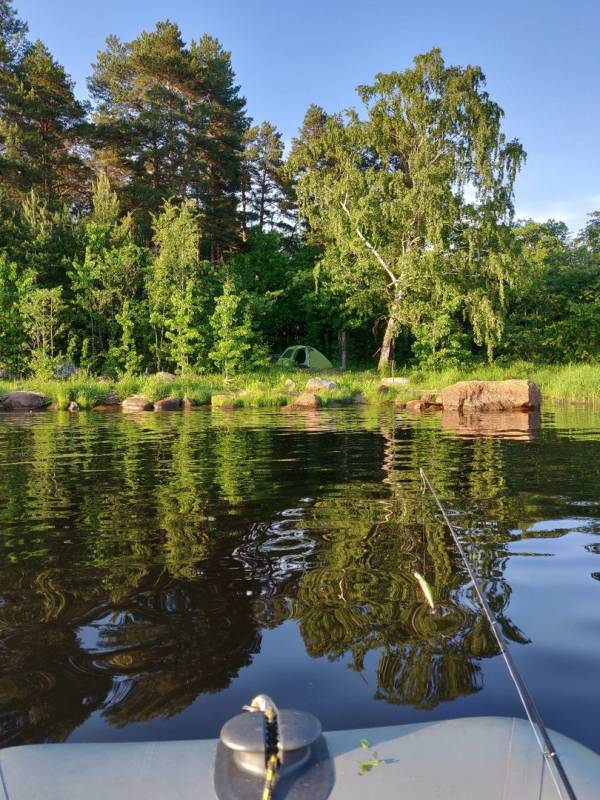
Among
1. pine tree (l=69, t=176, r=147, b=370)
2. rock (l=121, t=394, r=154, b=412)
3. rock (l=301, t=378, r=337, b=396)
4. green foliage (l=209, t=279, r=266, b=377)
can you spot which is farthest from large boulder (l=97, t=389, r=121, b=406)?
rock (l=301, t=378, r=337, b=396)

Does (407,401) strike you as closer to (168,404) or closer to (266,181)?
(168,404)

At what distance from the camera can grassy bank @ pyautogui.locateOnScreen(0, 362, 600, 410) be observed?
21328 millimetres

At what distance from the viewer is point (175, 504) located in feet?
20.4

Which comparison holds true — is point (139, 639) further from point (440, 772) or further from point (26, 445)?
point (26, 445)

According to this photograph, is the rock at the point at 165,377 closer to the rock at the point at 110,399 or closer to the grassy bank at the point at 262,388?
the grassy bank at the point at 262,388

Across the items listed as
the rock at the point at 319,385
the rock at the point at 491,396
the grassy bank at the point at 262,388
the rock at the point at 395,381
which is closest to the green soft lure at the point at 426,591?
the rock at the point at 491,396

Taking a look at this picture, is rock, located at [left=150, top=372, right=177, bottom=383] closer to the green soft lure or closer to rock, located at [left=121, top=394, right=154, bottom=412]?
rock, located at [left=121, top=394, right=154, bottom=412]

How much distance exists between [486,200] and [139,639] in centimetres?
2762

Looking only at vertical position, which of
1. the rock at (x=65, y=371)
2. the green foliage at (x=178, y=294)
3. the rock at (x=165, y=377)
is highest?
the green foliage at (x=178, y=294)

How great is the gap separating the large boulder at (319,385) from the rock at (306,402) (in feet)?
6.48

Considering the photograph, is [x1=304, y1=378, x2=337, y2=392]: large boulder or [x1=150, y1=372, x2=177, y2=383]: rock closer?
[x1=304, y1=378, x2=337, y2=392]: large boulder

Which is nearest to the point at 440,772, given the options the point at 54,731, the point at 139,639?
the point at 54,731

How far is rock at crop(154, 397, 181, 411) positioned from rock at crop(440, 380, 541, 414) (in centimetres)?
864

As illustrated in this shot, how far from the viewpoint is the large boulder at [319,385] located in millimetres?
23438
